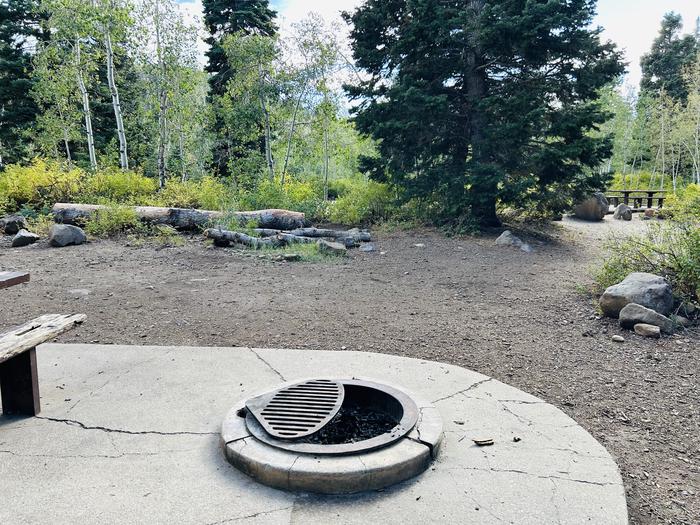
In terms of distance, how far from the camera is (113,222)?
10141 mm

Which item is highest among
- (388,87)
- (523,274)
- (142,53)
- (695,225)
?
(142,53)

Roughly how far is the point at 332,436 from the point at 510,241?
25.9ft

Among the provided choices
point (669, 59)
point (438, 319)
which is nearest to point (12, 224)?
point (438, 319)

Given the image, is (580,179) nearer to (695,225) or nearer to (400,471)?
(695,225)

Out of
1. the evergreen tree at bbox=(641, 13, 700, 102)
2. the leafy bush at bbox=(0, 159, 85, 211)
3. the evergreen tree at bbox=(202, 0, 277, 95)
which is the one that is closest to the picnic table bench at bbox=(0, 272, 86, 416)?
the leafy bush at bbox=(0, 159, 85, 211)

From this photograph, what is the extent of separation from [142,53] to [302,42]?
17.9 ft

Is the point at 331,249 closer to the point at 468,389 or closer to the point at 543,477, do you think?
the point at 468,389

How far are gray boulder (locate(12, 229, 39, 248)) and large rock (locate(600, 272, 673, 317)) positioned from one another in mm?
9944

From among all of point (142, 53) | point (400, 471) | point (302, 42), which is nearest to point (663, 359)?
point (400, 471)

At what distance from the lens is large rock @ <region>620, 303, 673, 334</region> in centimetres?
441

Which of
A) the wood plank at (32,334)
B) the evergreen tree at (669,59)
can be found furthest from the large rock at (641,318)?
the evergreen tree at (669,59)

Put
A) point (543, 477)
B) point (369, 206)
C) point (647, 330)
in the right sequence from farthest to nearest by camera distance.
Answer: point (369, 206) → point (647, 330) → point (543, 477)

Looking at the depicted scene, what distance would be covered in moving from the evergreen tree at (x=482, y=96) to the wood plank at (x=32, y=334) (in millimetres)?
8382

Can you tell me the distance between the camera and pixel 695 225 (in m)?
5.18
